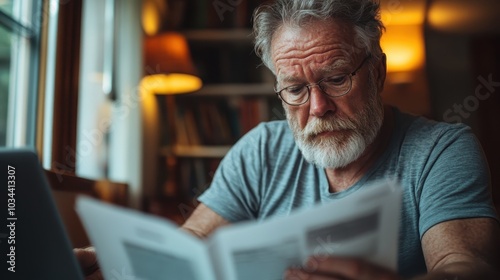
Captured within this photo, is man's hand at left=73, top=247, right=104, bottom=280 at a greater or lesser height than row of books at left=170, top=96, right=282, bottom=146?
lesser

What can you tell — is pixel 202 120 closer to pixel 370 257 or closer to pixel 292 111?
pixel 292 111

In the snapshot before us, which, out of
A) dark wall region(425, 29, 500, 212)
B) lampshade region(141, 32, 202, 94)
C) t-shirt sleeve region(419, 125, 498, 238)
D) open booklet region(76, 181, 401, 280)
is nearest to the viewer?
open booklet region(76, 181, 401, 280)

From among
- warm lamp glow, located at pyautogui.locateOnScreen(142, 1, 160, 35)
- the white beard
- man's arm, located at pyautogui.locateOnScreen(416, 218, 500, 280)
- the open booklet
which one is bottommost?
man's arm, located at pyautogui.locateOnScreen(416, 218, 500, 280)

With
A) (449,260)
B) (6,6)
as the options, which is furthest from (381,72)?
(6,6)

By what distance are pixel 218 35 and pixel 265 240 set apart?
2580mm

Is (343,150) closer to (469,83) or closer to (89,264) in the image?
(89,264)

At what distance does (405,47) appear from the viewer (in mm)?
2234

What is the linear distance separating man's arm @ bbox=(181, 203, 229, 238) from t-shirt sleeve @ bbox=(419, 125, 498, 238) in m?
0.48

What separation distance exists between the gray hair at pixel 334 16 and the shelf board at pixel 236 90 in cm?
173

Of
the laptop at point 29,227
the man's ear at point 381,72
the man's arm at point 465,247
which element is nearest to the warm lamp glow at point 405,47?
the man's ear at point 381,72

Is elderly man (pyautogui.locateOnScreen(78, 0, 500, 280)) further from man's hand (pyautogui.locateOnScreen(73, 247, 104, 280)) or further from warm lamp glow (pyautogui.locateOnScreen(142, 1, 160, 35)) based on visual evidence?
warm lamp glow (pyautogui.locateOnScreen(142, 1, 160, 35))

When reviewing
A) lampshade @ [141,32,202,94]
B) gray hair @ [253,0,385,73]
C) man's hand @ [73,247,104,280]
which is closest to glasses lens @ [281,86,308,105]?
gray hair @ [253,0,385,73]

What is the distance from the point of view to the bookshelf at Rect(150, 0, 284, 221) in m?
2.84

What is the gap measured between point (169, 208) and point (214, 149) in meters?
0.41
